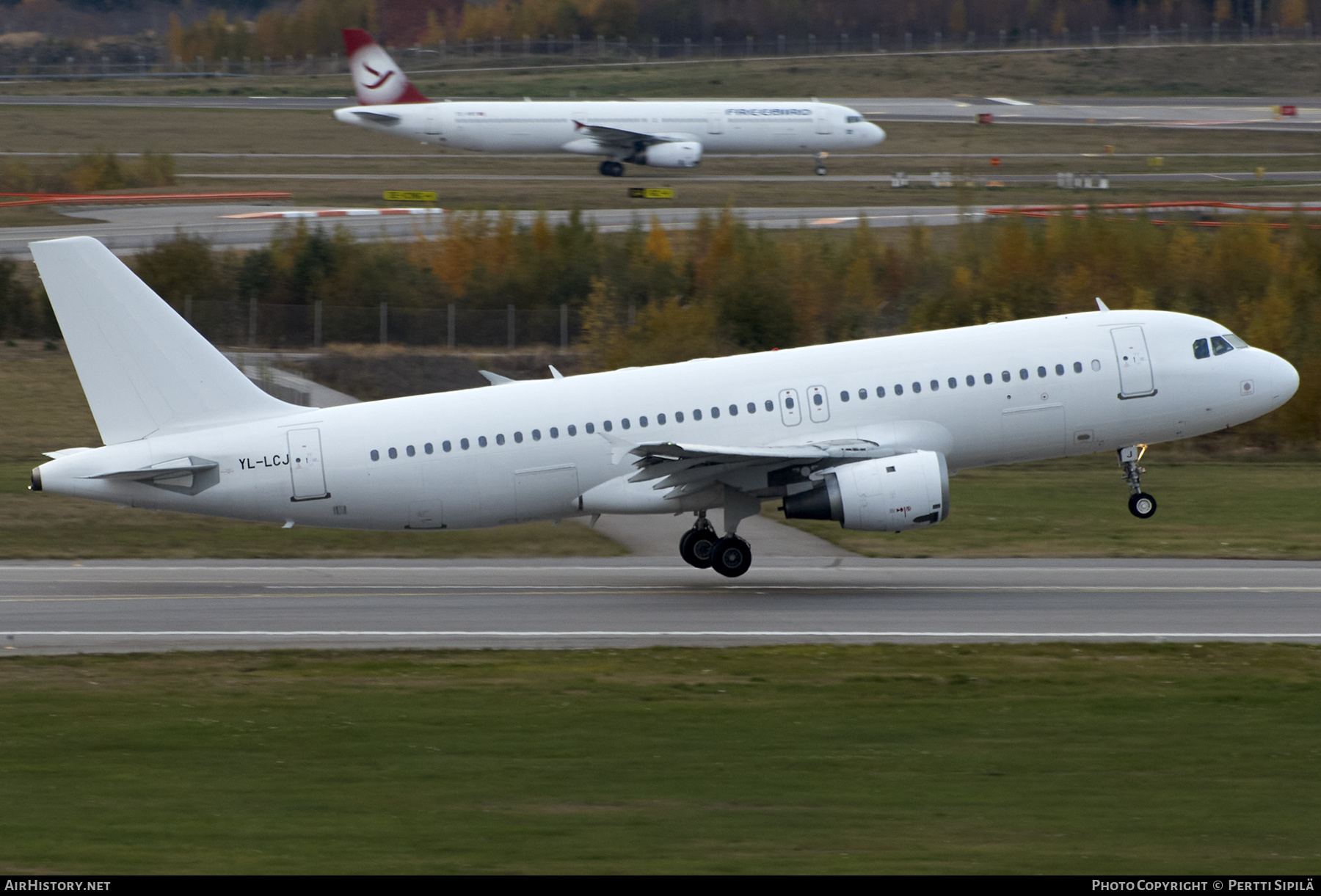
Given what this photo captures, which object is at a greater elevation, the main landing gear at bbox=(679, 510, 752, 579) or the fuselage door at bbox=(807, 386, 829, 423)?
the fuselage door at bbox=(807, 386, 829, 423)

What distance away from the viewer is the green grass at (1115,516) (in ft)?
109

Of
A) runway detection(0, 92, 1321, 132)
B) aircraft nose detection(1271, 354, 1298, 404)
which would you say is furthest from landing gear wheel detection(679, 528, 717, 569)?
runway detection(0, 92, 1321, 132)

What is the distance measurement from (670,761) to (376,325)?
4200cm

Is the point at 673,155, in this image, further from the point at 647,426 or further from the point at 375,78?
the point at 647,426

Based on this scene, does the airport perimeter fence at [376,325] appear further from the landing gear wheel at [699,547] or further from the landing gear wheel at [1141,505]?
the landing gear wheel at [1141,505]

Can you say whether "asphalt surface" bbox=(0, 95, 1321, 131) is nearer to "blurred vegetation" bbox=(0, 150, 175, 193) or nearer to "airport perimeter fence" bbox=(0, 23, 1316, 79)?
"airport perimeter fence" bbox=(0, 23, 1316, 79)

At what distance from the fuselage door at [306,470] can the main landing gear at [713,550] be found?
679cm

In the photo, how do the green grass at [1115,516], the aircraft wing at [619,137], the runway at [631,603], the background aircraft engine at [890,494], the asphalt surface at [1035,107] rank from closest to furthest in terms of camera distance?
1. the runway at [631,603]
2. the background aircraft engine at [890,494]
3. the green grass at [1115,516]
4. the aircraft wing at [619,137]
5. the asphalt surface at [1035,107]

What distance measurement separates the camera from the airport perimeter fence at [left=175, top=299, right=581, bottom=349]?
56.3 meters

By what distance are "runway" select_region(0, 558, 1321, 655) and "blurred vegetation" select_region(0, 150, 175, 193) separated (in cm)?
5684

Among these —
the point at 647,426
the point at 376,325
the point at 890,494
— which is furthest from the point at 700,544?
the point at 376,325

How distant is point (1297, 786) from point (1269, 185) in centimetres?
7528

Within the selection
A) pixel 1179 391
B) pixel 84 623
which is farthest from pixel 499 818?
pixel 1179 391

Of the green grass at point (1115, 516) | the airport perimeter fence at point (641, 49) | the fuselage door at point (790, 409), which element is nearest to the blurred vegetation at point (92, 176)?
the green grass at point (1115, 516)
